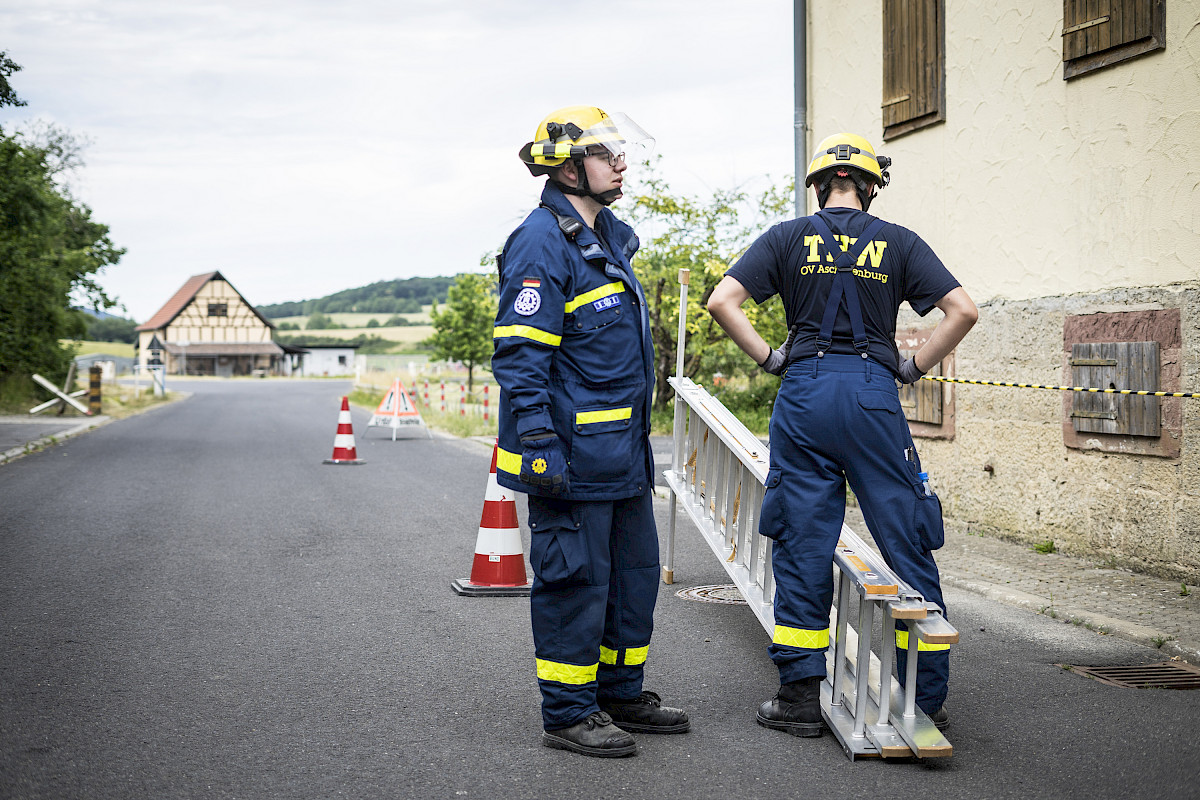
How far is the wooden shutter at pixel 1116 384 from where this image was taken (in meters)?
6.54

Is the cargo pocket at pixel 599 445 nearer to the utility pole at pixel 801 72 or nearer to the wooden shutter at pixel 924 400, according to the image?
the wooden shutter at pixel 924 400

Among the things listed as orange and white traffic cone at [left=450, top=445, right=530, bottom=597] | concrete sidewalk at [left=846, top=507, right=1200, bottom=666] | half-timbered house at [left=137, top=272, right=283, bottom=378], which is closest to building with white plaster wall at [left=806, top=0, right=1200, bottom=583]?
concrete sidewalk at [left=846, top=507, right=1200, bottom=666]

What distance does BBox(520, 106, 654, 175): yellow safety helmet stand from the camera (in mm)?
3660

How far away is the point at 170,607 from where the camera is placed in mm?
5660

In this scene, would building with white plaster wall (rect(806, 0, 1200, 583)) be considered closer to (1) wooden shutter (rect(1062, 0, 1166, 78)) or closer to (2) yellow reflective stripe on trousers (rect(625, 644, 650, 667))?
(1) wooden shutter (rect(1062, 0, 1166, 78))

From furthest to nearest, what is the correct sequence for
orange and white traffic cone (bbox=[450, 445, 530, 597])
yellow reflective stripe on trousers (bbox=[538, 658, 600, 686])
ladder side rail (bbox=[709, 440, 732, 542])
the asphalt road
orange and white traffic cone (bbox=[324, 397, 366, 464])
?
orange and white traffic cone (bbox=[324, 397, 366, 464])
orange and white traffic cone (bbox=[450, 445, 530, 597])
ladder side rail (bbox=[709, 440, 732, 542])
yellow reflective stripe on trousers (bbox=[538, 658, 600, 686])
the asphalt road

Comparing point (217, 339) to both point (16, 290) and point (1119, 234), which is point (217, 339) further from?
point (1119, 234)

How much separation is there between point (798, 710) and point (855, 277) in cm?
152

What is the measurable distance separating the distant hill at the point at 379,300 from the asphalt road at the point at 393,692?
136146 mm

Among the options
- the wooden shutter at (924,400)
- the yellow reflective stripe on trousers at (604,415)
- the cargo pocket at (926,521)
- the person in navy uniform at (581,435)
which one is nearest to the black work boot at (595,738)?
the person in navy uniform at (581,435)

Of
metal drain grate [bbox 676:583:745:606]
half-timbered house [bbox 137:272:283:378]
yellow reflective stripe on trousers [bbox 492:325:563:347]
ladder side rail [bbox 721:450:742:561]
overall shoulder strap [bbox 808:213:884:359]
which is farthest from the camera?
half-timbered house [bbox 137:272:283:378]

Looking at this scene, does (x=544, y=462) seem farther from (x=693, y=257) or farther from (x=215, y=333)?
(x=215, y=333)

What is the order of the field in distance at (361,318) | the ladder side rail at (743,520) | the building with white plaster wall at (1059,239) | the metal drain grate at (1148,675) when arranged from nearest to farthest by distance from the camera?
the metal drain grate at (1148,675), the ladder side rail at (743,520), the building with white plaster wall at (1059,239), the field in distance at (361,318)

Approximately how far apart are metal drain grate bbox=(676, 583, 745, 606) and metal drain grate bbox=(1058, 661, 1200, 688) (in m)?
1.83
